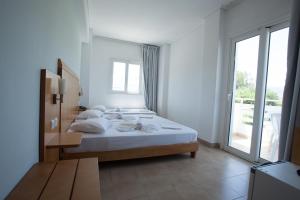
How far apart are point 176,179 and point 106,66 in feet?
14.3

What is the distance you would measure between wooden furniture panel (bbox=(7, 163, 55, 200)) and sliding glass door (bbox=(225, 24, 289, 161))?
3.03 m

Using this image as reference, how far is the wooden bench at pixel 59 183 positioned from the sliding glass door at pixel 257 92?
2749 mm

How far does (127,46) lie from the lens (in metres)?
5.61

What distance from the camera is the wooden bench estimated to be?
34.8 inches

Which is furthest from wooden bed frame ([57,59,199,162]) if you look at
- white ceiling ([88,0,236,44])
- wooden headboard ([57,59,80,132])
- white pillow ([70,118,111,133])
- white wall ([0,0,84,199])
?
white ceiling ([88,0,236,44])

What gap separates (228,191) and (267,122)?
148 cm

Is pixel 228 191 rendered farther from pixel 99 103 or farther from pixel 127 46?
pixel 127 46

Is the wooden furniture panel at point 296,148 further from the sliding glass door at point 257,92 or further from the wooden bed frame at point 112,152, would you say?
the wooden bed frame at point 112,152

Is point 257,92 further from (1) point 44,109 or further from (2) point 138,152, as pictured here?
(1) point 44,109

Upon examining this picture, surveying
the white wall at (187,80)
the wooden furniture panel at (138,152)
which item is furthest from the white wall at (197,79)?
the wooden furniture panel at (138,152)

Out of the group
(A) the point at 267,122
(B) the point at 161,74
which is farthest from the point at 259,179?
(B) the point at 161,74

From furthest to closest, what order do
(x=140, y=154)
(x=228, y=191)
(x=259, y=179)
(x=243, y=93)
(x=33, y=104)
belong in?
(x=243, y=93), (x=140, y=154), (x=228, y=191), (x=259, y=179), (x=33, y=104)

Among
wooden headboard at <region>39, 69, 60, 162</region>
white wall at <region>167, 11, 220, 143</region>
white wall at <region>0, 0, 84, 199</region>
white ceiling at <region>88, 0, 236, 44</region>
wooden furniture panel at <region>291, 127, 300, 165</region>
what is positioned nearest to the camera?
white wall at <region>0, 0, 84, 199</region>

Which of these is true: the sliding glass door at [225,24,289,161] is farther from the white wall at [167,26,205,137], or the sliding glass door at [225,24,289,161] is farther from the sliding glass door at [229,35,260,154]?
the white wall at [167,26,205,137]
